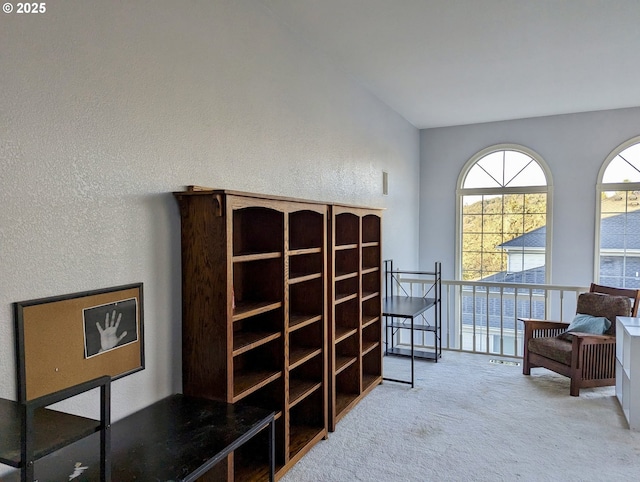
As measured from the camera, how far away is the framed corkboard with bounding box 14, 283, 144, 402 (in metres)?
1.52

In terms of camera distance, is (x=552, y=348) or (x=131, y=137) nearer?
(x=131, y=137)

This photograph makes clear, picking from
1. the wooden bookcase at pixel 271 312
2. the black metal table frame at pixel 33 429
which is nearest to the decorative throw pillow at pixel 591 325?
the wooden bookcase at pixel 271 312

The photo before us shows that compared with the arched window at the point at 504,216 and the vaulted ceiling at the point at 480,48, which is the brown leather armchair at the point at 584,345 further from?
the vaulted ceiling at the point at 480,48

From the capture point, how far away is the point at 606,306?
159 inches

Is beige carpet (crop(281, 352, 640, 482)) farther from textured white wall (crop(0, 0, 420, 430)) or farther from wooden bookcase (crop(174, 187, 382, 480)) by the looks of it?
textured white wall (crop(0, 0, 420, 430))

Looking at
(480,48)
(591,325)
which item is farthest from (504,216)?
(480,48)

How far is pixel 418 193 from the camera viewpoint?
628 centimetres

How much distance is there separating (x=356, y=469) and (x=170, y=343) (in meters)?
1.35

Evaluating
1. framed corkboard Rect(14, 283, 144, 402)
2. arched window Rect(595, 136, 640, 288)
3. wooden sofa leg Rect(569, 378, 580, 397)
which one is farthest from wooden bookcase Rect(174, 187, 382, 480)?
arched window Rect(595, 136, 640, 288)

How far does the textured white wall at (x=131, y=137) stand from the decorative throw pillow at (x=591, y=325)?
2939mm

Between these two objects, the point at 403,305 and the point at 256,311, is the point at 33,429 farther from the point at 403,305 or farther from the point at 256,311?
the point at 403,305

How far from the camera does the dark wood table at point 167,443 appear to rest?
1.42m

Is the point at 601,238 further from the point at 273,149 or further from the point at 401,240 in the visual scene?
the point at 273,149

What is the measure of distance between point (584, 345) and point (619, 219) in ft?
8.05
